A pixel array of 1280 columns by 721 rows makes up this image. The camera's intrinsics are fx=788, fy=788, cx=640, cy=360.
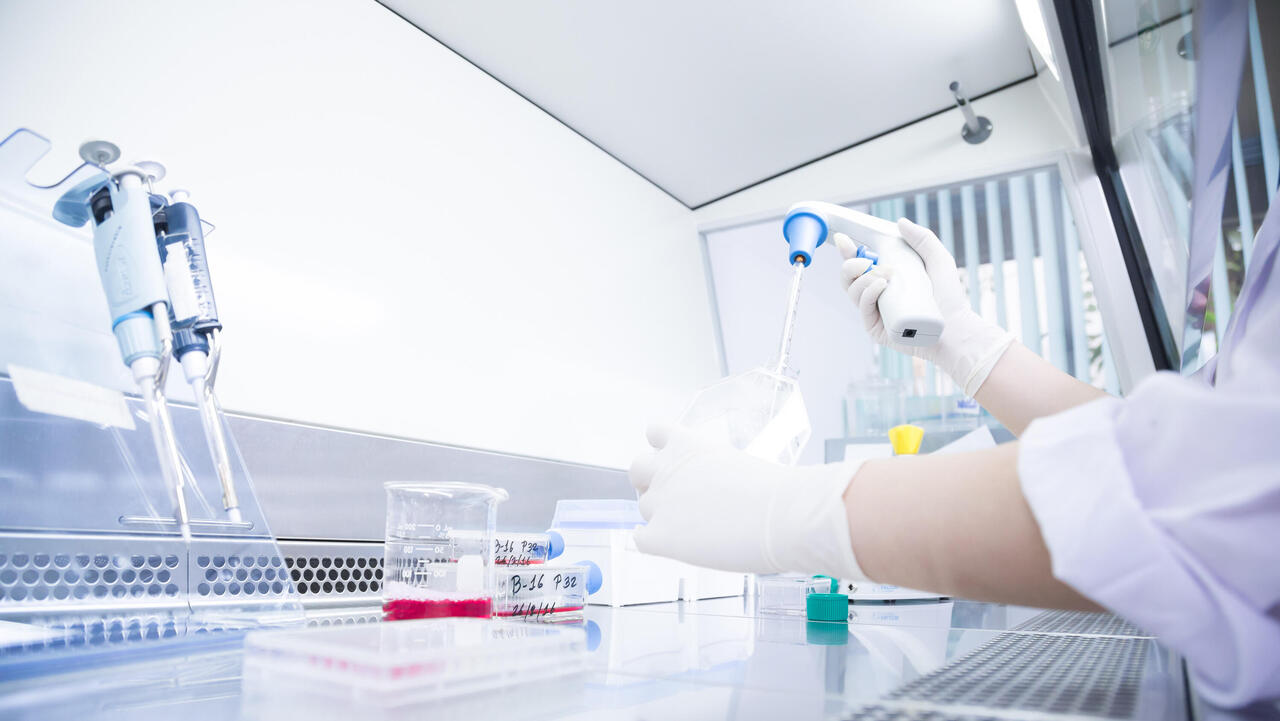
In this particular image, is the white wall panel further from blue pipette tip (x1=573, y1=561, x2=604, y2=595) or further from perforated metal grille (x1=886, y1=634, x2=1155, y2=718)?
perforated metal grille (x1=886, y1=634, x2=1155, y2=718)

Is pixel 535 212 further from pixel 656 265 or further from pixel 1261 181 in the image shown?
pixel 1261 181

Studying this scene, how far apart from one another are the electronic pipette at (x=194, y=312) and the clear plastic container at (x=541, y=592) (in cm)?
37

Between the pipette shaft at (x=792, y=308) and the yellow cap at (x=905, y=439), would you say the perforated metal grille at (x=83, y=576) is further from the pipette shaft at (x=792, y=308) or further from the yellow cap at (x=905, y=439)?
the yellow cap at (x=905, y=439)

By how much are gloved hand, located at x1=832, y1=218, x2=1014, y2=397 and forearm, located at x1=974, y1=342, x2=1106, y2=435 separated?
0.06ft

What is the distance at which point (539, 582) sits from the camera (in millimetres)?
1182

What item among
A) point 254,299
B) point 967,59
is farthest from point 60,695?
point 967,59

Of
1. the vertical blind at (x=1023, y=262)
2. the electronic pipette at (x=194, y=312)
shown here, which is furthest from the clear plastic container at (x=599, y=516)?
the vertical blind at (x=1023, y=262)

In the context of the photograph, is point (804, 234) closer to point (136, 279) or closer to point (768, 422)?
point (768, 422)

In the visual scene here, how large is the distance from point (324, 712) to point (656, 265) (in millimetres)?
2098

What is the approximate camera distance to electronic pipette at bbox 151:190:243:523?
3.17ft

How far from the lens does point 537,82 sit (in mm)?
1964

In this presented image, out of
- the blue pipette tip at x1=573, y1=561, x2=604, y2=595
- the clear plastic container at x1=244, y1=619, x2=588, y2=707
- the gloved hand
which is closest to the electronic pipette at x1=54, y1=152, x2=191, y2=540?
the clear plastic container at x1=244, y1=619, x2=588, y2=707

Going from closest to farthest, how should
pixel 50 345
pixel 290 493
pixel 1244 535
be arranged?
1. pixel 1244 535
2. pixel 50 345
3. pixel 290 493

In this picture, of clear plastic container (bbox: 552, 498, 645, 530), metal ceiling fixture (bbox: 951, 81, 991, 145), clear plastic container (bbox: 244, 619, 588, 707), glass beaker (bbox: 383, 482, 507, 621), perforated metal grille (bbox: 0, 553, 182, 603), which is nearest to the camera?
clear plastic container (bbox: 244, 619, 588, 707)
